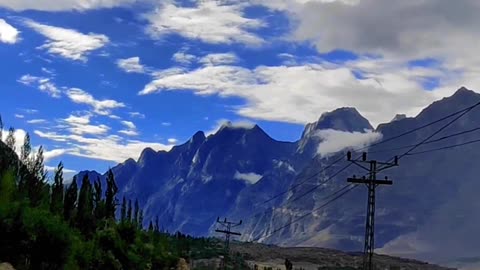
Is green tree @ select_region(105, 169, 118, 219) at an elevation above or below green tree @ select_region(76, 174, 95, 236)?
above

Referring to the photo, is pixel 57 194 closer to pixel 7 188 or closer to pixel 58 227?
pixel 7 188

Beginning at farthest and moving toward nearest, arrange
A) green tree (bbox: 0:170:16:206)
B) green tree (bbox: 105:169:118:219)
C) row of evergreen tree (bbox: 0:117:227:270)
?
green tree (bbox: 105:169:118:219)
green tree (bbox: 0:170:16:206)
row of evergreen tree (bbox: 0:117:227:270)

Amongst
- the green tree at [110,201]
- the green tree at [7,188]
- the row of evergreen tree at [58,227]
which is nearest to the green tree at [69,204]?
the row of evergreen tree at [58,227]

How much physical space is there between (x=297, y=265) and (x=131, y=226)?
111 m

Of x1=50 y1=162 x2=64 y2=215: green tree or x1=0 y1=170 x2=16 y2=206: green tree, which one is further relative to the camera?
x1=50 y1=162 x2=64 y2=215: green tree

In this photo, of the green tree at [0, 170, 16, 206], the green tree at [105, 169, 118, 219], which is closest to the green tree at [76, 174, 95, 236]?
the green tree at [105, 169, 118, 219]

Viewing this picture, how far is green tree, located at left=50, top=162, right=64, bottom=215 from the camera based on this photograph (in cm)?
5144

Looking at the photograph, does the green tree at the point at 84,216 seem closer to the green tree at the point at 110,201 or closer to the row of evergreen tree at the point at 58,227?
the row of evergreen tree at the point at 58,227

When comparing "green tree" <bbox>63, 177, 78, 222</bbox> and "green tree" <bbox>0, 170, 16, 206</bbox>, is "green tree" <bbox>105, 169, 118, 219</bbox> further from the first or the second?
"green tree" <bbox>0, 170, 16, 206</bbox>

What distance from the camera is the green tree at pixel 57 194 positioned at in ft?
169

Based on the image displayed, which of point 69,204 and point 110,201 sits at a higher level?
point 110,201

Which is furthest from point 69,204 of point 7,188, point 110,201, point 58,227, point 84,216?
point 58,227

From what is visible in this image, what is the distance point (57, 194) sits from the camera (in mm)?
55031

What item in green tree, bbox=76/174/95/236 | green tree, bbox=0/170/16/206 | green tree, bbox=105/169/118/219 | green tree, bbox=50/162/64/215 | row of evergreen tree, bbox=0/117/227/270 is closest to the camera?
row of evergreen tree, bbox=0/117/227/270
